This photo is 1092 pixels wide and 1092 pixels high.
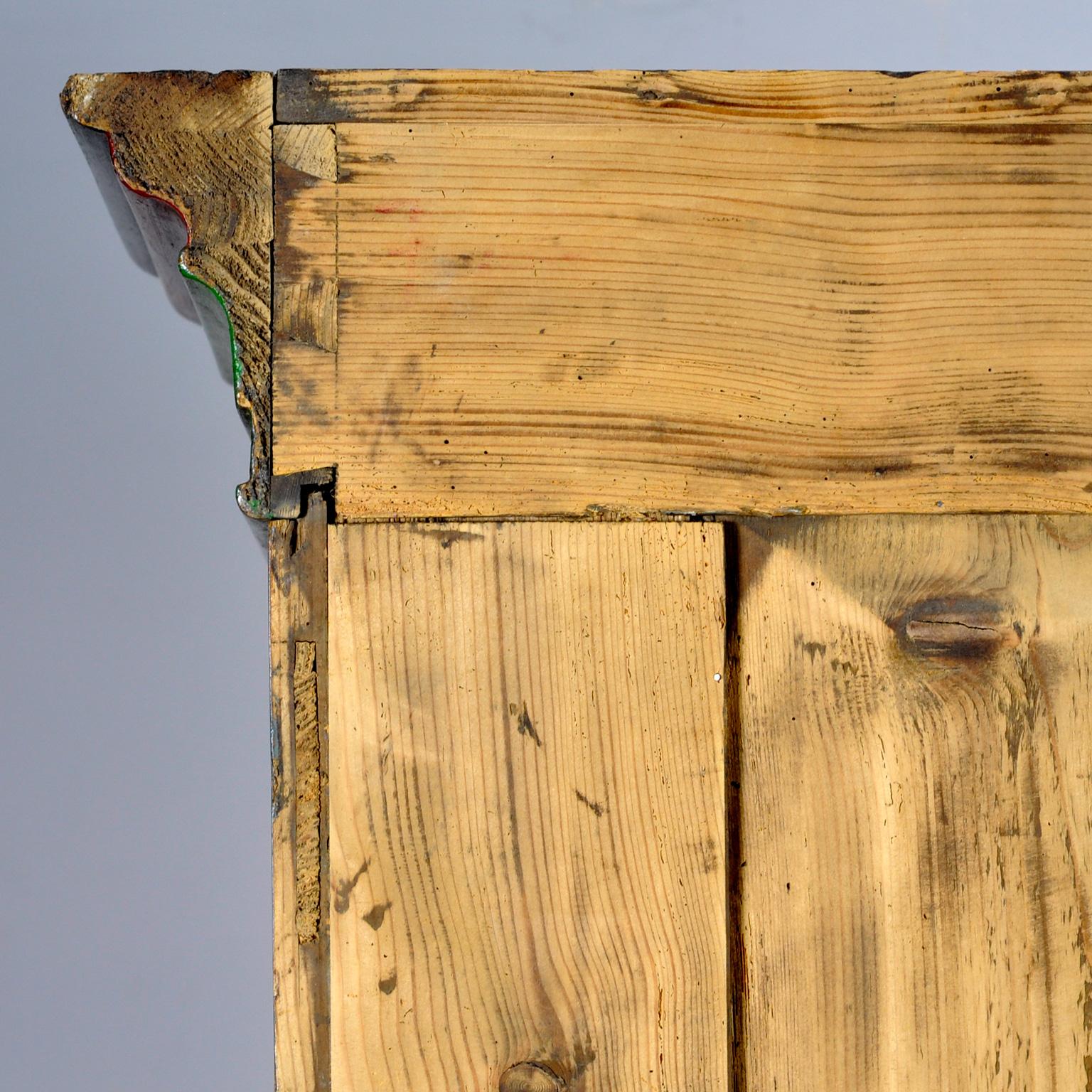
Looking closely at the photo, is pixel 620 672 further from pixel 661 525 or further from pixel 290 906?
pixel 290 906

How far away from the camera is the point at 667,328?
2.04ft

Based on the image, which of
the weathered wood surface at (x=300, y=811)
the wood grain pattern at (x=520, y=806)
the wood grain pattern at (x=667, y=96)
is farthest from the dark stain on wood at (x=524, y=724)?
the wood grain pattern at (x=667, y=96)

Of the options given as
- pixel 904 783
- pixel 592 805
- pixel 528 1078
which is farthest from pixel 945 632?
pixel 528 1078

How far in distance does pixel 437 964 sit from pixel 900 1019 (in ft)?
0.98

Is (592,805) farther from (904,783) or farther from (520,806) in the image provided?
(904,783)

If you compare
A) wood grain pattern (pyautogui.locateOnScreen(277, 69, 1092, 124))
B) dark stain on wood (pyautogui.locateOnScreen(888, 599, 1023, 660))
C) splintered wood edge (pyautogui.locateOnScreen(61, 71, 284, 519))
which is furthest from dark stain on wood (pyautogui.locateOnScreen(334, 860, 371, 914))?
wood grain pattern (pyautogui.locateOnScreen(277, 69, 1092, 124))

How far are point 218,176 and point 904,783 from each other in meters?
0.58

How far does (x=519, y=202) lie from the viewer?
624 millimetres

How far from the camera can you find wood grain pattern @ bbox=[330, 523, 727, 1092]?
0.61m

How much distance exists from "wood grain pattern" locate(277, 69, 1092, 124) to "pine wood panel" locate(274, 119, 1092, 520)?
13 mm

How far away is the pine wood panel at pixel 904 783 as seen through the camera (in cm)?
63

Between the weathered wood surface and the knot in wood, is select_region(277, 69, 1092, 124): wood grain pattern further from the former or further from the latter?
the knot in wood

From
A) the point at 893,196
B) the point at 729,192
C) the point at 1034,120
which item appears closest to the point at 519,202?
the point at 729,192

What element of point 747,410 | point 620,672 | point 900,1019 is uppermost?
point 747,410
